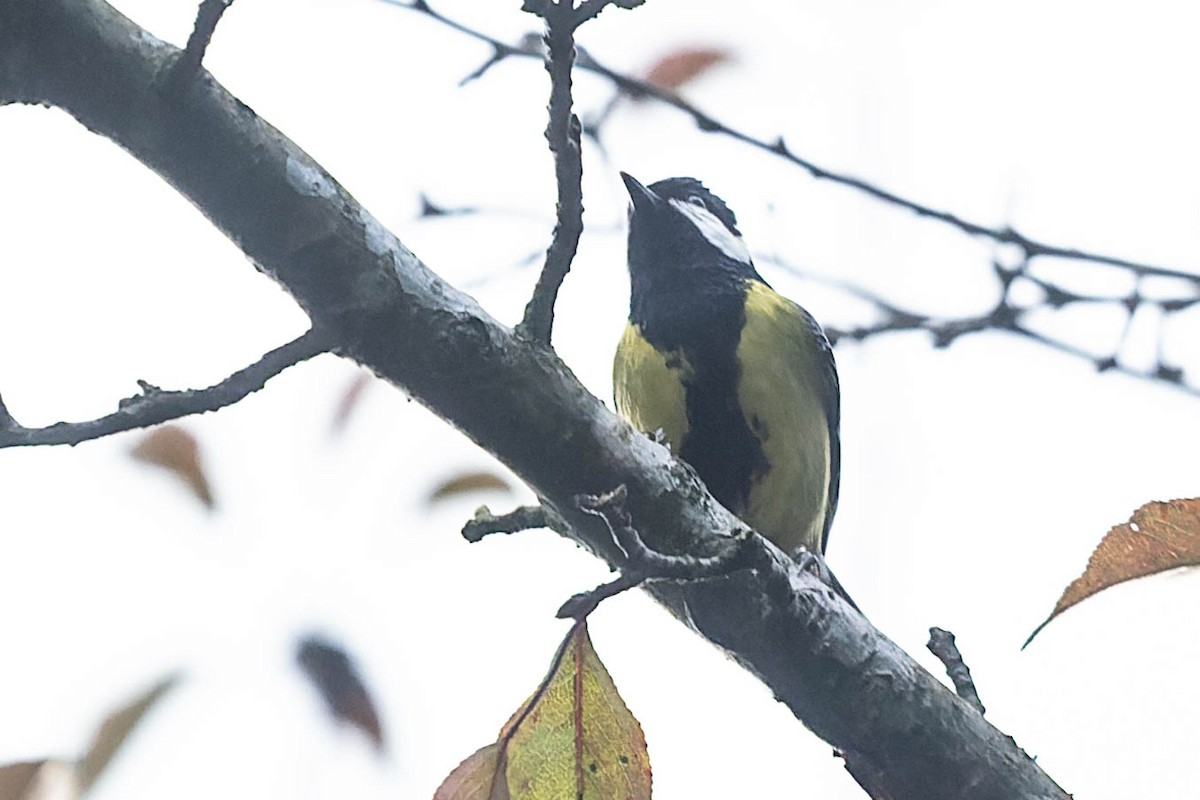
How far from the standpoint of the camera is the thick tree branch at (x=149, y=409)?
1.22m

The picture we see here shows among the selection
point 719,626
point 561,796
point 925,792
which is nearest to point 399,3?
point 719,626

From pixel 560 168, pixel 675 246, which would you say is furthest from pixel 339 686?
pixel 675 246

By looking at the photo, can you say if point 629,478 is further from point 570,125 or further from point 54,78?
point 54,78

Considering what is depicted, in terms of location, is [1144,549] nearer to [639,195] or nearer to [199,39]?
[199,39]

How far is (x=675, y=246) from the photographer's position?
10.2 ft

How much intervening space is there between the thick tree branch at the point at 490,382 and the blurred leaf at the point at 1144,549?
0.56m

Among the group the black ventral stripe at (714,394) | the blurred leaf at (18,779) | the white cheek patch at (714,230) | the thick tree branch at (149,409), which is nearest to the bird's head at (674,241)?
the white cheek patch at (714,230)

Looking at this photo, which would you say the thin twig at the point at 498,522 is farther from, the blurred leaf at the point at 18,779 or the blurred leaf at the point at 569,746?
the blurred leaf at the point at 18,779

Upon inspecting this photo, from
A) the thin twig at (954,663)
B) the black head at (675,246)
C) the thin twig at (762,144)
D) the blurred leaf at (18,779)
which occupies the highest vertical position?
the black head at (675,246)

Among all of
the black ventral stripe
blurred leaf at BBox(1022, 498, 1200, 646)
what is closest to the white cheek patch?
the black ventral stripe

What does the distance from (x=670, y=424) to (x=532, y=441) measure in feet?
3.87

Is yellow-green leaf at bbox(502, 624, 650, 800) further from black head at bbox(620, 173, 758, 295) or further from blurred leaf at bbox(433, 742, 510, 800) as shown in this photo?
black head at bbox(620, 173, 758, 295)

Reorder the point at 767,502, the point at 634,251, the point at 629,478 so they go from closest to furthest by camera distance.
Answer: the point at 629,478 → the point at 767,502 → the point at 634,251

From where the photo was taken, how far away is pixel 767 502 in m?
2.62
